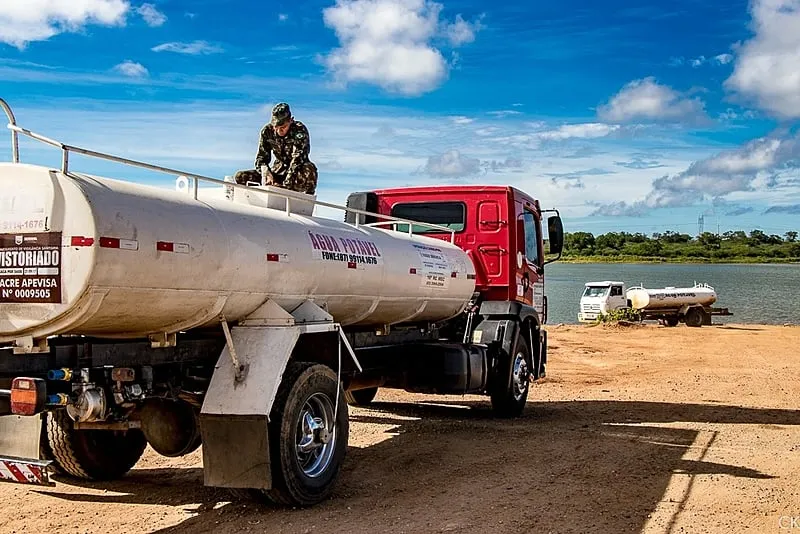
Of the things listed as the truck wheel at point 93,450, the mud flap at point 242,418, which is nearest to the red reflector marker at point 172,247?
the mud flap at point 242,418

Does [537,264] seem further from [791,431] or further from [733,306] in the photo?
[733,306]

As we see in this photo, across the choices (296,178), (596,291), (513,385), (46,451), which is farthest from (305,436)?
(596,291)

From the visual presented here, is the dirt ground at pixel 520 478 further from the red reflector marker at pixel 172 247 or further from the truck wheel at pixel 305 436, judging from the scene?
the red reflector marker at pixel 172 247

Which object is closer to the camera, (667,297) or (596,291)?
(667,297)

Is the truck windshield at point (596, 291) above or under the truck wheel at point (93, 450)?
above

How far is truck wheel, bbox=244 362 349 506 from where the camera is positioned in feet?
22.7

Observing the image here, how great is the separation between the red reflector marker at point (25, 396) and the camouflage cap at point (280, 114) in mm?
4369

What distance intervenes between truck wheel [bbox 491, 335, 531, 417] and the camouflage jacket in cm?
418

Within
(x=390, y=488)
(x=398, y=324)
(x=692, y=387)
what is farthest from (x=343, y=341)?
(x=692, y=387)

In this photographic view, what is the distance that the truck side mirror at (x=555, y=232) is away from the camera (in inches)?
537

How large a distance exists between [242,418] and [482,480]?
8.30 ft

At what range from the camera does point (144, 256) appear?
5938 millimetres

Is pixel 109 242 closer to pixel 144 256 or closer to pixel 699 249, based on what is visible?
pixel 144 256

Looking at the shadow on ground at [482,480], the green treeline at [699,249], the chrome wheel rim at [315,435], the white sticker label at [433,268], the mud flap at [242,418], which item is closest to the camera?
the mud flap at [242,418]
